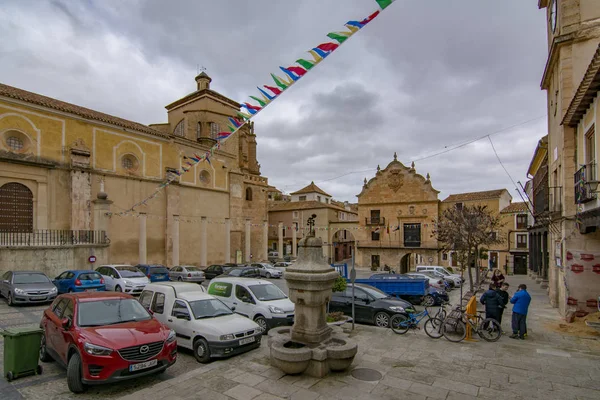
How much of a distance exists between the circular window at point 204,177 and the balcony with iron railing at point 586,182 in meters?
28.6

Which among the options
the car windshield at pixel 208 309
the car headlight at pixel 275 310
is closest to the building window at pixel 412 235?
the car headlight at pixel 275 310

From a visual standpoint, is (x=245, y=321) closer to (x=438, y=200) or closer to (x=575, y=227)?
(x=575, y=227)

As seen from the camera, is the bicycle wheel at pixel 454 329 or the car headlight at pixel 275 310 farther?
the car headlight at pixel 275 310

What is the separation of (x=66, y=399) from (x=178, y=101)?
37.9 meters

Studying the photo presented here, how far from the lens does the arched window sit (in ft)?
68.5

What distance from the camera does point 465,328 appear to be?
9.43 meters

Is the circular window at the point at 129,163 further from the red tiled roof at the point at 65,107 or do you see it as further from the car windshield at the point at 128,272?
the car windshield at the point at 128,272

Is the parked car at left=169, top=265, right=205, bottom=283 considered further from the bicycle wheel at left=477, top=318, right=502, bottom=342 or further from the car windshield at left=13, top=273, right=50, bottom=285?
the bicycle wheel at left=477, top=318, right=502, bottom=342

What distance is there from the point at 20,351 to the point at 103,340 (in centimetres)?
204

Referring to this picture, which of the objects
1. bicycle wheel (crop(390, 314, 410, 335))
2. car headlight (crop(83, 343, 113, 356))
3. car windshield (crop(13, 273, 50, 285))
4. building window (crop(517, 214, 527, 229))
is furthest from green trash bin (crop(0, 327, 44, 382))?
building window (crop(517, 214, 527, 229))

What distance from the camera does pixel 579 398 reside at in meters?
5.97

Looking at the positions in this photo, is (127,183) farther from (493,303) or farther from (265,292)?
(493,303)

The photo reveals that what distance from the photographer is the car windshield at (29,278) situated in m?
13.9

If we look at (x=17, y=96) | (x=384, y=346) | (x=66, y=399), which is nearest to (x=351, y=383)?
(x=384, y=346)
